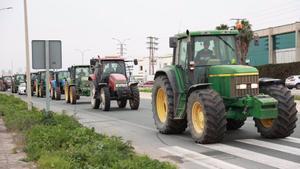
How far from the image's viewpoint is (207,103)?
36.1 ft

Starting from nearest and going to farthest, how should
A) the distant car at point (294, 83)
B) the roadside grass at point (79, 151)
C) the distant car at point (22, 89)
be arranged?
the roadside grass at point (79, 151) < the distant car at point (294, 83) < the distant car at point (22, 89)

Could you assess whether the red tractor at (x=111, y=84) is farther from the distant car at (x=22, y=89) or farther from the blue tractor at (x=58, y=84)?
the distant car at (x=22, y=89)

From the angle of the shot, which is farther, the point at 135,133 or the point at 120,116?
the point at 120,116

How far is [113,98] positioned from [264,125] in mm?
12064

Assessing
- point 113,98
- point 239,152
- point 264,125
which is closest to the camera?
point 239,152

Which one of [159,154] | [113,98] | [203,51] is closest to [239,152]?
[159,154]

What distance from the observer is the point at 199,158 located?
31.9 feet

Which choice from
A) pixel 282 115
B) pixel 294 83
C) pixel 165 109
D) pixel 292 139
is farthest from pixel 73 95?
pixel 294 83

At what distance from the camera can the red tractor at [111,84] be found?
22906 mm

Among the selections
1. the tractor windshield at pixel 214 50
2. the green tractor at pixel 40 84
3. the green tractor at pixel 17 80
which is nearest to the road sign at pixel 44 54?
the tractor windshield at pixel 214 50

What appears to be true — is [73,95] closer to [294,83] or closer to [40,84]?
[40,84]

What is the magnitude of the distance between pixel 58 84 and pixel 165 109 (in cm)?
2432

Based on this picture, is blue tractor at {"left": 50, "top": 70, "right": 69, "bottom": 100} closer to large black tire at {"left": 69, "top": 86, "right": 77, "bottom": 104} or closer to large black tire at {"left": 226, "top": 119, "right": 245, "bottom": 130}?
large black tire at {"left": 69, "top": 86, "right": 77, "bottom": 104}

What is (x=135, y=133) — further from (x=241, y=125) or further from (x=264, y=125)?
(x=264, y=125)
